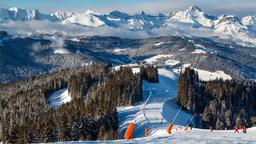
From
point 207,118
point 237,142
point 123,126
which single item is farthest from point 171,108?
point 237,142

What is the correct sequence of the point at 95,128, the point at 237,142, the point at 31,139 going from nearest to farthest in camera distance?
1. the point at 237,142
2. the point at 31,139
3. the point at 95,128

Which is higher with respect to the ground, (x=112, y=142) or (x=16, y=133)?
(x=112, y=142)

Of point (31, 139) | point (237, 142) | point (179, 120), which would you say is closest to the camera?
point (237, 142)

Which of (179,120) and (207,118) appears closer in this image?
(179,120)

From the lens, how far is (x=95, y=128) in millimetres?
131625

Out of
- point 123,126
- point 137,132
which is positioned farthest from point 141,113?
point 137,132

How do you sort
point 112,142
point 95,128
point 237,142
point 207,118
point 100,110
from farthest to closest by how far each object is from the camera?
point 207,118, point 100,110, point 95,128, point 237,142, point 112,142

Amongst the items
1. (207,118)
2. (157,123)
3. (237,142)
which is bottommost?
(207,118)

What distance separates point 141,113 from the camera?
534 feet

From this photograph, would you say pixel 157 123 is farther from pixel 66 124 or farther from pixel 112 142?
pixel 112 142

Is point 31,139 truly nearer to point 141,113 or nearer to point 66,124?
point 66,124

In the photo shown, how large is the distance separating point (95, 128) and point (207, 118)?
77.0m

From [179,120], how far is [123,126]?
36.8 m

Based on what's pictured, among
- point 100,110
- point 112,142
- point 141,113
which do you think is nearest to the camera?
point 112,142
